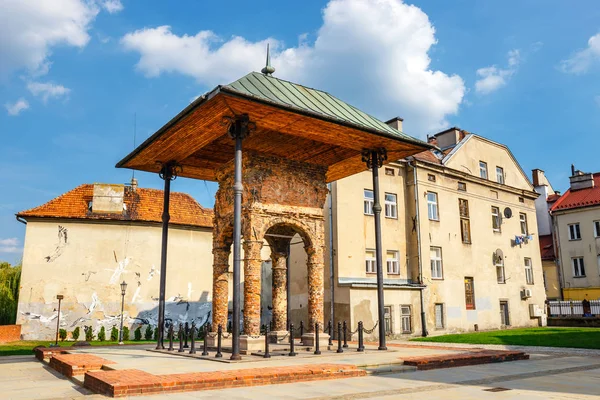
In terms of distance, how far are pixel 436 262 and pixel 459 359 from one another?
1474cm

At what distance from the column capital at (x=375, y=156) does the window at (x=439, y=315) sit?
12.6 metres

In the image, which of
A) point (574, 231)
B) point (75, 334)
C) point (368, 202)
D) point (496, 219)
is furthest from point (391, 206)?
point (574, 231)

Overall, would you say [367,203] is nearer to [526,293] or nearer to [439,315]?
[439,315]

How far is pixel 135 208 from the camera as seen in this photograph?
1187 inches

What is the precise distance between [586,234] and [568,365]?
2862cm

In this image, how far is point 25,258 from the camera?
2717cm

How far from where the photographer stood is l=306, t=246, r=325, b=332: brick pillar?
1620 centimetres

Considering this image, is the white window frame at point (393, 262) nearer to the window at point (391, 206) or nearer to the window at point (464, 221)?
the window at point (391, 206)

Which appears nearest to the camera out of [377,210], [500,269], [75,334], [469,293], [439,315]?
[377,210]

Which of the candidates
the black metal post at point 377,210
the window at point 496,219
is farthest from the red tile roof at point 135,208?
the window at point 496,219

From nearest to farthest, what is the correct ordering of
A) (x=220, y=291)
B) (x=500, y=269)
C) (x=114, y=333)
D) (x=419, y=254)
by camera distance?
(x=220, y=291) → (x=419, y=254) → (x=114, y=333) → (x=500, y=269)

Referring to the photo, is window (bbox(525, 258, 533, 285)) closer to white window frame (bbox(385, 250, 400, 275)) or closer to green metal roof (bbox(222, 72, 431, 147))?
white window frame (bbox(385, 250, 400, 275))

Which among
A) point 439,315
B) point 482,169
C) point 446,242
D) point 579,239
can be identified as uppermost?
point 482,169

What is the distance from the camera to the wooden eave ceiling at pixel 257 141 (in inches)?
514
